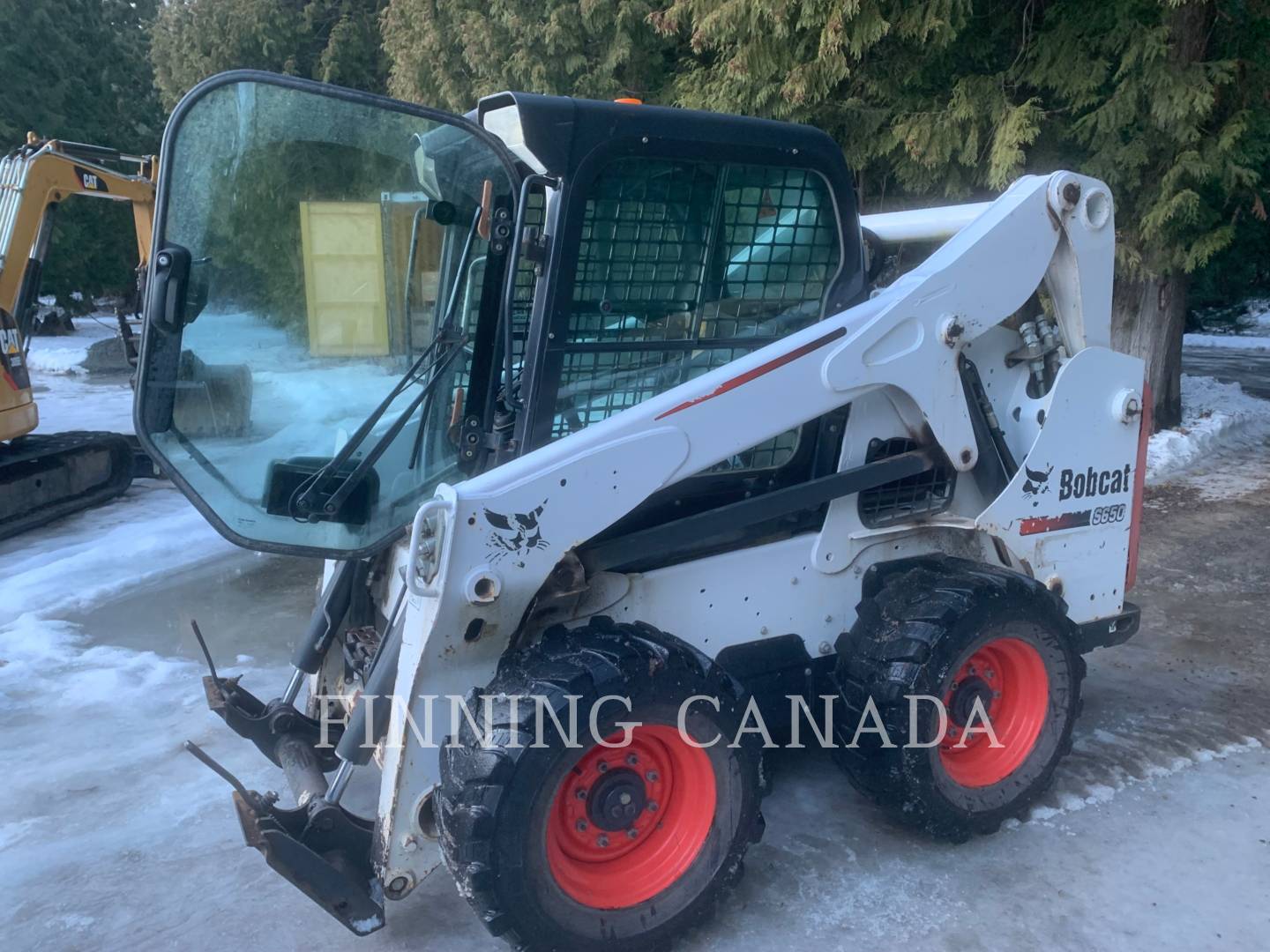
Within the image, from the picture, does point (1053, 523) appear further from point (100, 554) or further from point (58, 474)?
point (58, 474)

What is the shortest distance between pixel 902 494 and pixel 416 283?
181 centimetres

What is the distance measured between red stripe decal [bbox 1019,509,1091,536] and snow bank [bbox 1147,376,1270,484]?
535cm

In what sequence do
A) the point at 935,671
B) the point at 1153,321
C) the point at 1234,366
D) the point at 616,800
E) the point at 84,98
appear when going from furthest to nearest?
the point at 84,98 < the point at 1234,366 < the point at 1153,321 < the point at 935,671 < the point at 616,800

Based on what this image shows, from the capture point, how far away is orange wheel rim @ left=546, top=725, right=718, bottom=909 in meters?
2.85

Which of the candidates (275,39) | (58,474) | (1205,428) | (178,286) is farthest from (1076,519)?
(275,39)

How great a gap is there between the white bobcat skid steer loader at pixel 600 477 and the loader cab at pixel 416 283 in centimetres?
1

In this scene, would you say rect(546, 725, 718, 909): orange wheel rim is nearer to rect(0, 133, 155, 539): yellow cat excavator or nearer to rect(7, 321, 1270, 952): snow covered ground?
rect(7, 321, 1270, 952): snow covered ground

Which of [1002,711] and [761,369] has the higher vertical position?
[761,369]

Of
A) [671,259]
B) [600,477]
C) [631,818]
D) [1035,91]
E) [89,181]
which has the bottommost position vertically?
[631,818]

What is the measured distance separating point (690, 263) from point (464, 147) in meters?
0.76

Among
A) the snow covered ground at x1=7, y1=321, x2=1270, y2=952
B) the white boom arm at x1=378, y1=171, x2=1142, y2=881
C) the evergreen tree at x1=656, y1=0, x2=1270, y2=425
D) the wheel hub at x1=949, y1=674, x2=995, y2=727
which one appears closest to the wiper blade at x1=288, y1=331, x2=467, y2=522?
the white boom arm at x1=378, y1=171, x2=1142, y2=881

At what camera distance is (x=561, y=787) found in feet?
9.16

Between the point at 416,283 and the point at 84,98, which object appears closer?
the point at 416,283

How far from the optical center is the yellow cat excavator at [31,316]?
8141mm
